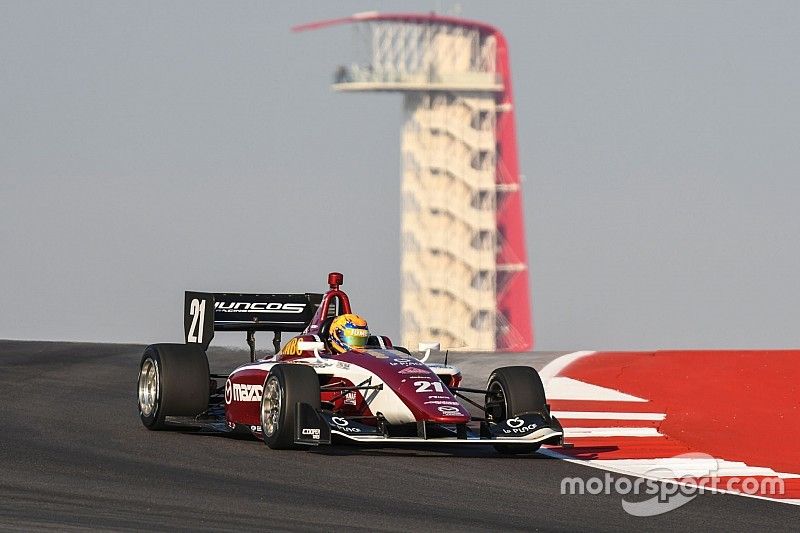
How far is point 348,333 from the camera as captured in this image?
14.6 m

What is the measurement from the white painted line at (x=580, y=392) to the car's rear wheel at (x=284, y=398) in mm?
5902

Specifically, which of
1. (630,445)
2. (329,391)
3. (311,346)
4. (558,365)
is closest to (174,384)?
(311,346)

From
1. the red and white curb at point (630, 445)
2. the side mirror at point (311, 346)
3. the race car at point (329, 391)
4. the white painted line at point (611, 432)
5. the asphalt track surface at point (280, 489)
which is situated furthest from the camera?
the white painted line at point (611, 432)

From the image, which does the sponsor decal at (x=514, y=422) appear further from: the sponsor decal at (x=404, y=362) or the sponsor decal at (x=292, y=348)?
the sponsor decal at (x=292, y=348)

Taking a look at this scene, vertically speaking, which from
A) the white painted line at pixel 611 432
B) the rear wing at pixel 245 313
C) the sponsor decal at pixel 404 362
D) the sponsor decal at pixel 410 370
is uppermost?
the rear wing at pixel 245 313

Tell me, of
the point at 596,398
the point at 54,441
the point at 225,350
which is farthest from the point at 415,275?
the point at 54,441

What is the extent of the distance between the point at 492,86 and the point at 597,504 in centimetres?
6774

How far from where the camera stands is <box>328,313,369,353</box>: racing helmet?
14633mm

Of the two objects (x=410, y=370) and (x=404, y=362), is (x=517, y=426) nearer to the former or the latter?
(x=410, y=370)

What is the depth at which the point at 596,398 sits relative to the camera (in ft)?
61.3

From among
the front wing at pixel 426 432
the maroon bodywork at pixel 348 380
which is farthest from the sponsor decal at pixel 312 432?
the maroon bodywork at pixel 348 380

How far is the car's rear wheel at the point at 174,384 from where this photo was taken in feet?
48.9

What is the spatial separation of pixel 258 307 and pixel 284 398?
3.43m

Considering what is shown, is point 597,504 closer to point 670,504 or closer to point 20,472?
point 670,504
